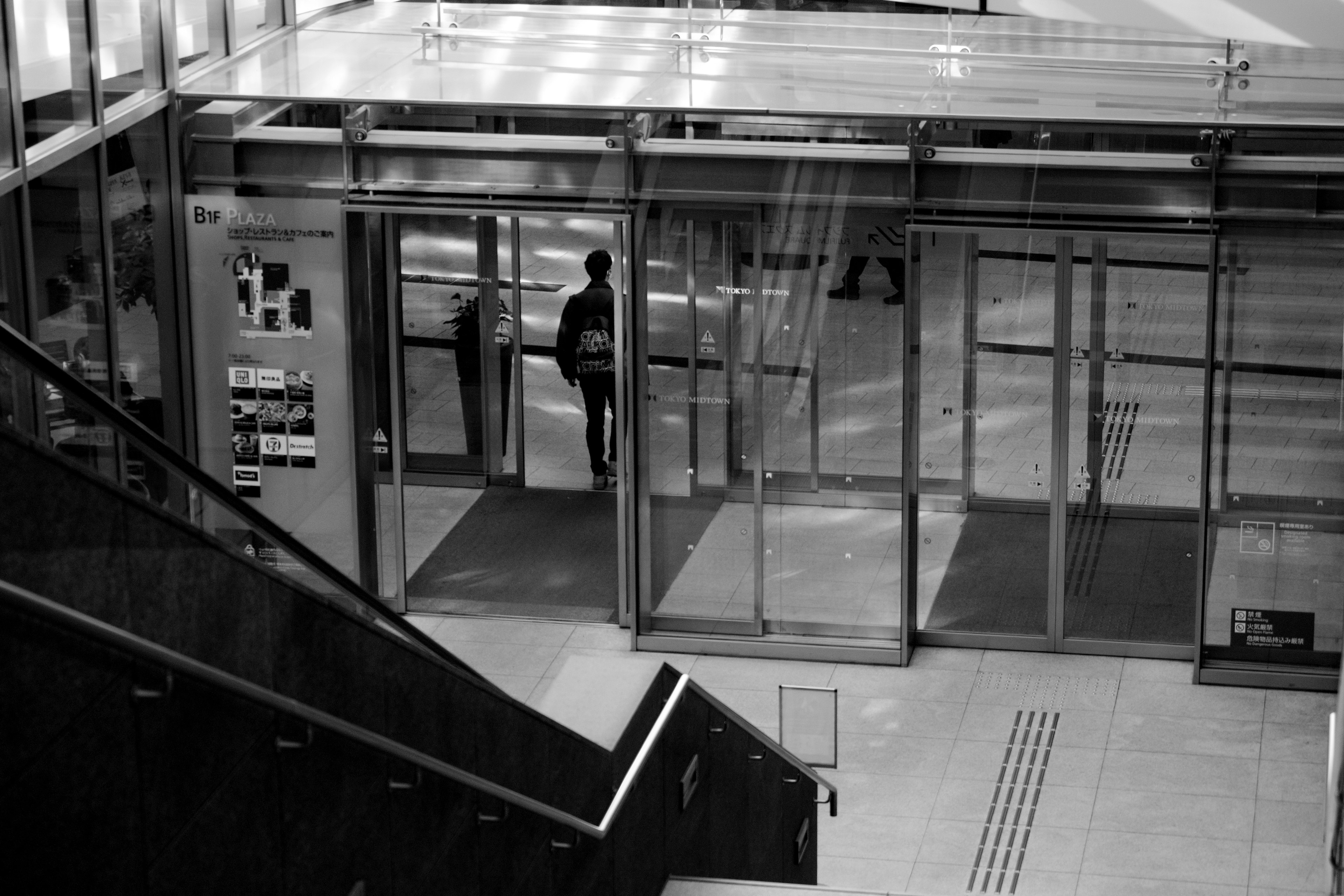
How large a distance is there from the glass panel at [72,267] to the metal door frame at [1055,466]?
4473 mm

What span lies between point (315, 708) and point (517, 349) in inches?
315

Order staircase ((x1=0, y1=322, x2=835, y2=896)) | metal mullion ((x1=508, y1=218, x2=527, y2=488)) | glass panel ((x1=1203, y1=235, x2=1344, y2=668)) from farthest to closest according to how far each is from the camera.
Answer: metal mullion ((x1=508, y1=218, x2=527, y2=488)) < glass panel ((x1=1203, y1=235, x2=1344, y2=668)) < staircase ((x1=0, y1=322, x2=835, y2=896))

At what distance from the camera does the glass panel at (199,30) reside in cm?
1115

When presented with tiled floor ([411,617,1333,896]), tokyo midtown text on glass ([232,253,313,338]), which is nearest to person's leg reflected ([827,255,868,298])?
tiled floor ([411,617,1333,896])

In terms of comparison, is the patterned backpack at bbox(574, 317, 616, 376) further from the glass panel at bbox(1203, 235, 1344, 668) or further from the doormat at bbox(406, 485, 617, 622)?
the glass panel at bbox(1203, 235, 1344, 668)

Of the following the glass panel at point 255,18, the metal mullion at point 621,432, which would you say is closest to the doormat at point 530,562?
the metal mullion at point 621,432

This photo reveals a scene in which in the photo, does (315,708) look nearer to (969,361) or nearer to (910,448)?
(910,448)

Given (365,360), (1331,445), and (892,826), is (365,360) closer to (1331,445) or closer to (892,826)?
(892,826)

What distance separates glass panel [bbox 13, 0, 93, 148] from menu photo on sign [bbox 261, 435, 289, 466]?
2463mm

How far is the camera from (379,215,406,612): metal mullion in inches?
449

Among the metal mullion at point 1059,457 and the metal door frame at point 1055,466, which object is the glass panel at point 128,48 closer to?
the metal door frame at point 1055,466

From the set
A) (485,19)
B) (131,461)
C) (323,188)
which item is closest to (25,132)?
(131,461)

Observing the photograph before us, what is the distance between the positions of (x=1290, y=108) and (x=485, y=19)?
16.9 ft

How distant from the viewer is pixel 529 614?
12023 millimetres
